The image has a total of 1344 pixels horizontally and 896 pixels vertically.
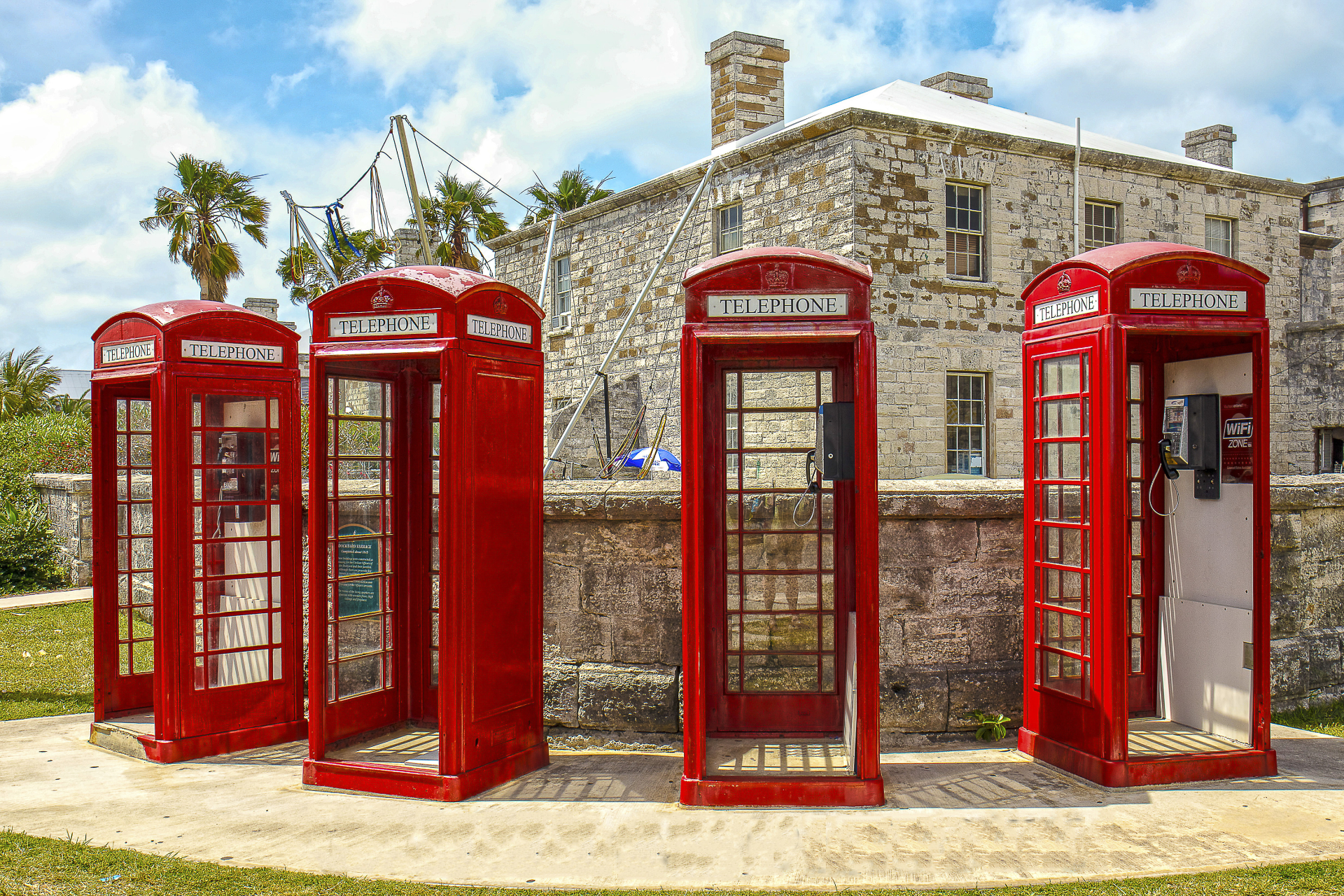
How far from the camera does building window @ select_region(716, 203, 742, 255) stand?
1769 centimetres

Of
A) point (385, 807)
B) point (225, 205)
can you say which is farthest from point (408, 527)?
point (225, 205)

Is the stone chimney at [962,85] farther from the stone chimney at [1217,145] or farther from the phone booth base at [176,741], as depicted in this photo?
the phone booth base at [176,741]

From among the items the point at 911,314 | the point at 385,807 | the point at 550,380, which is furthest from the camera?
the point at 550,380

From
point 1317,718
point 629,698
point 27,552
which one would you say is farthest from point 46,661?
point 1317,718

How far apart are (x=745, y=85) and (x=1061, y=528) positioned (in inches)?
625

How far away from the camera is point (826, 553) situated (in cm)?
597

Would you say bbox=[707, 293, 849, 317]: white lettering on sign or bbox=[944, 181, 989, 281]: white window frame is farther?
bbox=[944, 181, 989, 281]: white window frame

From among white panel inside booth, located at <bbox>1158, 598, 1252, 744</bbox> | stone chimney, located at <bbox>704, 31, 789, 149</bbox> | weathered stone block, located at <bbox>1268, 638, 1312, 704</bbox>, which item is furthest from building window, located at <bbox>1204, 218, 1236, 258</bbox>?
white panel inside booth, located at <bbox>1158, 598, 1252, 744</bbox>

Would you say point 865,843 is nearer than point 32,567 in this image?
Yes

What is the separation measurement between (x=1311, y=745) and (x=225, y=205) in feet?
89.6

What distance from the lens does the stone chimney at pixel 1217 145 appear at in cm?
2303

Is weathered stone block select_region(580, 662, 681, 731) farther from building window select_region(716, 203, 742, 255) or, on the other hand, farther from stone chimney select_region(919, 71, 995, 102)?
stone chimney select_region(919, 71, 995, 102)

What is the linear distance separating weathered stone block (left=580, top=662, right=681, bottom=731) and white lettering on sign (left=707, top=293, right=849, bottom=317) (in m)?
2.38

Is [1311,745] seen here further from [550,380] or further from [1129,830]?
[550,380]
